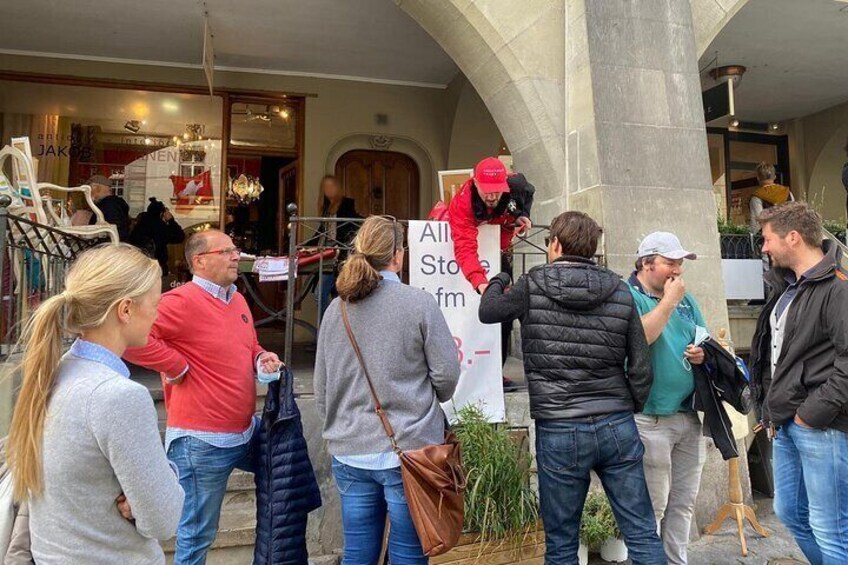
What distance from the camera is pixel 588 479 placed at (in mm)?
2520

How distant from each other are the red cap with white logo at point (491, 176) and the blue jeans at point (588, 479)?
4.69 ft

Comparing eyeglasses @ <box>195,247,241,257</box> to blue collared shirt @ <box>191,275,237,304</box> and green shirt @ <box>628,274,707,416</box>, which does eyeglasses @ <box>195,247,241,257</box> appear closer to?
blue collared shirt @ <box>191,275,237,304</box>

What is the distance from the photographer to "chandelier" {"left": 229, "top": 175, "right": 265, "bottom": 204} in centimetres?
862

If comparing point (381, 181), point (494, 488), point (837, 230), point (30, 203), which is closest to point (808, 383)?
point (494, 488)

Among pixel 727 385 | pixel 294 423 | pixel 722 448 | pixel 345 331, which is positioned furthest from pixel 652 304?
pixel 294 423

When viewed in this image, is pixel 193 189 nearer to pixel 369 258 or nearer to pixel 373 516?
pixel 369 258

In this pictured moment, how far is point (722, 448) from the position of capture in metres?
2.86

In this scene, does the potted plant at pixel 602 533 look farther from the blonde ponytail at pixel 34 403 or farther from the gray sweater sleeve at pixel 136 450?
the blonde ponytail at pixel 34 403

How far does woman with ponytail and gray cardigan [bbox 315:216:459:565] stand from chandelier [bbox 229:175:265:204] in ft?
22.5

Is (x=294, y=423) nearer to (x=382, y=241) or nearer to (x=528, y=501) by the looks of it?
(x=382, y=241)

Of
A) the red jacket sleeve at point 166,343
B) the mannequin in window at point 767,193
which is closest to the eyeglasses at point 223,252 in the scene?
the red jacket sleeve at point 166,343

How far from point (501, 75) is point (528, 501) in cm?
346

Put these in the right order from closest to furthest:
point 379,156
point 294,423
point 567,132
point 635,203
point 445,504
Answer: point 445,504, point 294,423, point 635,203, point 567,132, point 379,156

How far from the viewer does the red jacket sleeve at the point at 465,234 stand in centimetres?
352
